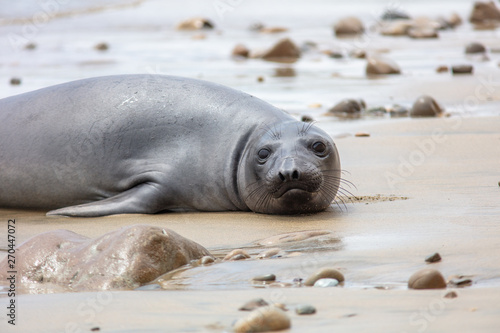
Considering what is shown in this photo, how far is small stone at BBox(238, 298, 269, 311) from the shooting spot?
2.73 m

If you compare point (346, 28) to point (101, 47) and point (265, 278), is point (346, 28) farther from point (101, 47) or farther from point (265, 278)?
point (265, 278)

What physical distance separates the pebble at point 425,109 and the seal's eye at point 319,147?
3.17m

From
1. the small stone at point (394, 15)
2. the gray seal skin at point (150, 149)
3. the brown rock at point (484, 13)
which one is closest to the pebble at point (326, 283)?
the gray seal skin at point (150, 149)

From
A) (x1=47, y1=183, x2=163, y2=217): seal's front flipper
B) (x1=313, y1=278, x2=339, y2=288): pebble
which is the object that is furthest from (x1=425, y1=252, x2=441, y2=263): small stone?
(x1=47, y1=183, x2=163, y2=217): seal's front flipper

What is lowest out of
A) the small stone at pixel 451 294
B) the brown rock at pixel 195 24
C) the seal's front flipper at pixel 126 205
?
the small stone at pixel 451 294

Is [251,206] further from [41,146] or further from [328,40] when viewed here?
[328,40]

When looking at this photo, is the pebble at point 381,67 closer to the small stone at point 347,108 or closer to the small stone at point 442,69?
the small stone at point 442,69

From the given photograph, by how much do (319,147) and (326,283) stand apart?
181 centimetres

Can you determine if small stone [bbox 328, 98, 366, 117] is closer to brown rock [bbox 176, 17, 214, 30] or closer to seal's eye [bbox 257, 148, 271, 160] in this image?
seal's eye [bbox 257, 148, 271, 160]

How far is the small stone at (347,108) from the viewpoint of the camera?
26.7 ft

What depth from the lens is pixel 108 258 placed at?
3.39 m

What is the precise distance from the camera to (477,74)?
1027 centimetres

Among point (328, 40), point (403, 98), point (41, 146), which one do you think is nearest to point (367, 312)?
point (41, 146)

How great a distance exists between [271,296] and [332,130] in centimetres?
436
